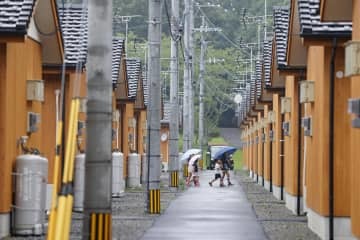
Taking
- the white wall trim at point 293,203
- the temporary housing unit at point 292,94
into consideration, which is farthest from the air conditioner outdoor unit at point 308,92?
the white wall trim at point 293,203

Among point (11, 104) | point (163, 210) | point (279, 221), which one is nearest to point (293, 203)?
point (279, 221)

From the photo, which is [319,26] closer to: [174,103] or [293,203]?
[293,203]

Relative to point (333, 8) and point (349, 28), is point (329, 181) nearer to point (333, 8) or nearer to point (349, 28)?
point (349, 28)

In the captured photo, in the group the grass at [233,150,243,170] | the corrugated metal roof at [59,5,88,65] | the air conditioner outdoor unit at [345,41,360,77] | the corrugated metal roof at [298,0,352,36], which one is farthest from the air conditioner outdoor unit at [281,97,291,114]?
the grass at [233,150,243,170]

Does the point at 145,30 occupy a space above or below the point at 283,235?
above

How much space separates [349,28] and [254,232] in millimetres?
5411

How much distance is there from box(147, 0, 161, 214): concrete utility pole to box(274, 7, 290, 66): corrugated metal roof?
11.2 feet

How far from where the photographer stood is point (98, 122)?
13461mm

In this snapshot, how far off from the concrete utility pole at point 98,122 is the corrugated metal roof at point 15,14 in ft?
18.8

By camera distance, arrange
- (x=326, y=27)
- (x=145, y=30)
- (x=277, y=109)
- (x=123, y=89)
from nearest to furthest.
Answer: (x=326, y=27), (x=277, y=109), (x=123, y=89), (x=145, y=30)

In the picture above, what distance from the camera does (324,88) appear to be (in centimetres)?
2184

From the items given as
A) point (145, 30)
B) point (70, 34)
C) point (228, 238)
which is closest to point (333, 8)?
point (228, 238)

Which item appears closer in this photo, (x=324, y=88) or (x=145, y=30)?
(x=324, y=88)

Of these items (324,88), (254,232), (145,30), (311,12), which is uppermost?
(145,30)
